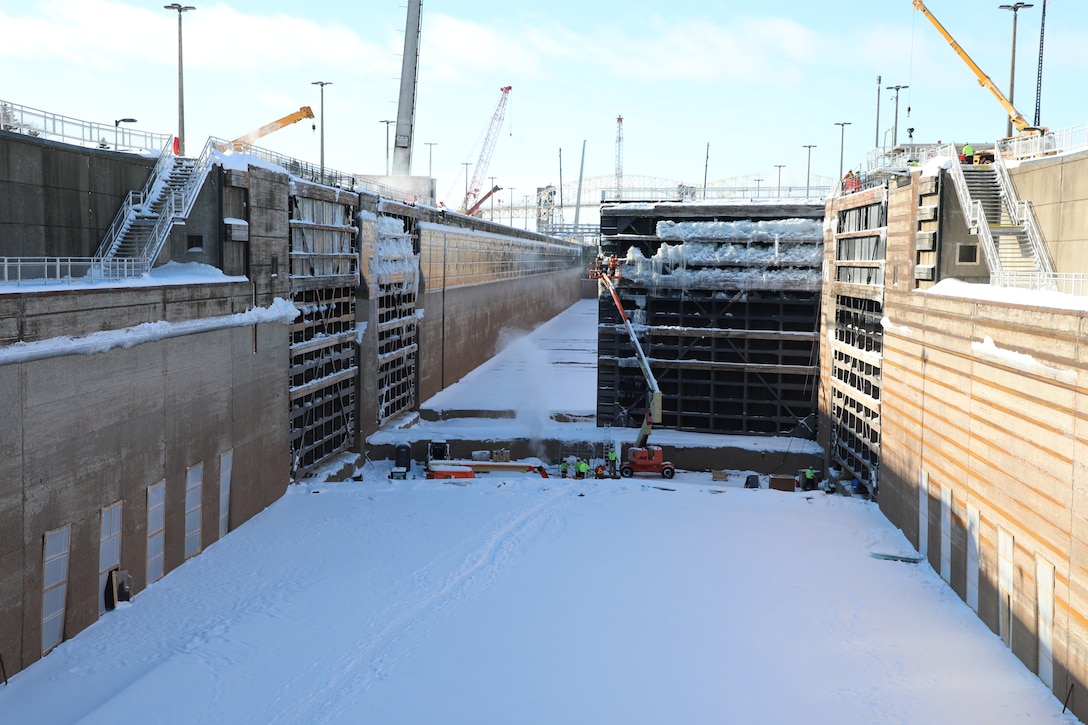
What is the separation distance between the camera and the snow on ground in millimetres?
15406

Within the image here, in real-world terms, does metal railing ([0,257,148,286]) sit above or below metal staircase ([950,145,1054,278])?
below

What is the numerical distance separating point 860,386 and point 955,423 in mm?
10285

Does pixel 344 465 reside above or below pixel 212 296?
below

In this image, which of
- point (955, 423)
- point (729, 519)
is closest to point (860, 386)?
point (729, 519)

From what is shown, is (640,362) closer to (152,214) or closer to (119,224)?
(152,214)

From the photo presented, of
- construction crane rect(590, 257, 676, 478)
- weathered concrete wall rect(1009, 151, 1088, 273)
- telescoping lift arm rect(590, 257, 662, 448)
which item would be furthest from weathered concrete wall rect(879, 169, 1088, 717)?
telescoping lift arm rect(590, 257, 662, 448)

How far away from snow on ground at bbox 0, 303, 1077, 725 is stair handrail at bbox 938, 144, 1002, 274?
7.55 metres

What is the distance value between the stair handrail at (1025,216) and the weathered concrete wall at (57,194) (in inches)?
842

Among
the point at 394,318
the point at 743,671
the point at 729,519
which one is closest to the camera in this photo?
the point at 743,671

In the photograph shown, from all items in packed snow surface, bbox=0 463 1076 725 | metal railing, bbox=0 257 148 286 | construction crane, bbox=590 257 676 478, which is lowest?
packed snow surface, bbox=0 463 1076 725

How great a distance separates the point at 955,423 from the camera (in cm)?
2106

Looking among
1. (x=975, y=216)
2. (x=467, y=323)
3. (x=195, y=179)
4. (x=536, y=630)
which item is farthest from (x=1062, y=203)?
(x=467, y=323)

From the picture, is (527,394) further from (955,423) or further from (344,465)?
(955,423)

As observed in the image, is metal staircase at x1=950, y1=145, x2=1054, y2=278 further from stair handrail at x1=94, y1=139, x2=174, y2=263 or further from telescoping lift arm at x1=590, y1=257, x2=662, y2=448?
stair handrail at x1=94, y1=139, x2=174, y2=263
